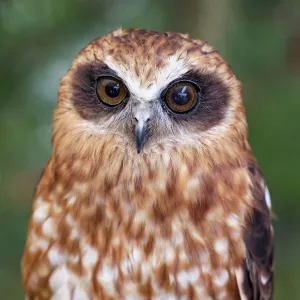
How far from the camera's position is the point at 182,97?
4.86 ft

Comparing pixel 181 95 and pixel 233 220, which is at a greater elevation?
pixel 181 95

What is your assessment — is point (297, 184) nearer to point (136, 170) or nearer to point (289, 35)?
point (289, 35)

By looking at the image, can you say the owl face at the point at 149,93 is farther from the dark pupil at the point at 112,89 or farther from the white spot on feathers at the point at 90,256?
the white spot on feathers at the point at 90,256

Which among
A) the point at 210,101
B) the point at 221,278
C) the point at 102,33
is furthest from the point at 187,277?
the point at 102,33

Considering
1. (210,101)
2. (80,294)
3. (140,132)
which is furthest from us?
(80,294)

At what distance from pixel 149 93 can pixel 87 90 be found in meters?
0.18

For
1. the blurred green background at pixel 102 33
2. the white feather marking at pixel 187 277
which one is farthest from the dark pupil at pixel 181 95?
the blurred green background at pixel 102 33

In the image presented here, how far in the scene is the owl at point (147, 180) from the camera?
1472 millimetres

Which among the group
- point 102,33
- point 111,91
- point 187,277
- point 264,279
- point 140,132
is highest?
point 102,33

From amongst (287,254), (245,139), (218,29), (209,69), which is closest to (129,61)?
(209,69)

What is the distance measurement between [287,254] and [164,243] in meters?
1.79

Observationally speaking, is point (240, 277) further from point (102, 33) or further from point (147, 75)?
point (102, 33)

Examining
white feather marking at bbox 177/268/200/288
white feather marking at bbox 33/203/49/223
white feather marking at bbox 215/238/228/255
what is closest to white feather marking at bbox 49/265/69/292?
white feather marking at bbox 33/203/49/223

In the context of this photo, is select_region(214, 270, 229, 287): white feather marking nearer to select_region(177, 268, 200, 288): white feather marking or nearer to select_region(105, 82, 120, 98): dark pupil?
select_region(177, 268, 200, 288): white feather marking
